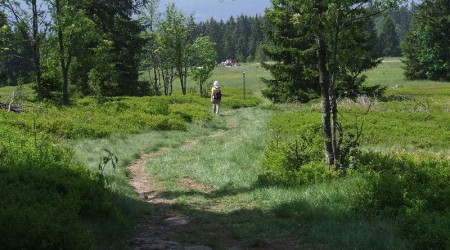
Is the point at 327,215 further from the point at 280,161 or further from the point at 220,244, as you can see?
the point at 280,161

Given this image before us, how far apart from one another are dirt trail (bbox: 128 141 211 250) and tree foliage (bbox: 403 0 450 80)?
58729 millimetres

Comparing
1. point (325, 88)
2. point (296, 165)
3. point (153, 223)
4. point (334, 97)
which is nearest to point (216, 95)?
point (296, 165)

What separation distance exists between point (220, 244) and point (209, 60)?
44.9 metres

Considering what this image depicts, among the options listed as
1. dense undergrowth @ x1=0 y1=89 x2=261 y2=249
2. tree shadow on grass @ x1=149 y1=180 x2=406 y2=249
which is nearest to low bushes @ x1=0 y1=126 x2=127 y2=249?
dense undergrowth @ x1=0 y1=89 x2=261 y2=249

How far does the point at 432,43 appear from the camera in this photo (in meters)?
62.6

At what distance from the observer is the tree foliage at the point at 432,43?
61312mm

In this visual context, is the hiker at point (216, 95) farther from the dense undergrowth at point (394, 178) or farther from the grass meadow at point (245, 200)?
the dense undergrowth at point (394, 178)

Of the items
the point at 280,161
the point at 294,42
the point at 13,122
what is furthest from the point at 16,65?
the point at 280,161

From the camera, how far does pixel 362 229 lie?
254 inches

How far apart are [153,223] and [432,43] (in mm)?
64156

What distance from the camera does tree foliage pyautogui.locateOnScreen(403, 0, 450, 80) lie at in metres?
61.3

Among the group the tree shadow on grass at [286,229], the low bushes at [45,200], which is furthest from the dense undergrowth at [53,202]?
the tree shadow on grass at [286,229]

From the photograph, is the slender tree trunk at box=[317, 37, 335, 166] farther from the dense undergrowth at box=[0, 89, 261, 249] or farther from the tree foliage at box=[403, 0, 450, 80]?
the tree foliage at box=[403, 0, 450, 80]

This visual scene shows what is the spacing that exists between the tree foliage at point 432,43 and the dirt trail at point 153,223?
5873 centimetres
